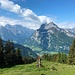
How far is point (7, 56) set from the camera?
110 meters

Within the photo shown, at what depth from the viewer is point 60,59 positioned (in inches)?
6924

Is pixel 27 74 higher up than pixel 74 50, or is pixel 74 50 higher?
pixel 74 50

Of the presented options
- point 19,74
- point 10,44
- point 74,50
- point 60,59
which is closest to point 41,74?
point 19,74

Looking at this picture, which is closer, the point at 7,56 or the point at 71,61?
the point at 7,56

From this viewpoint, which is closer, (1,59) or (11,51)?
(1,59)

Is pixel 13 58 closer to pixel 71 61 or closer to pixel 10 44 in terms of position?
pixel 10 44

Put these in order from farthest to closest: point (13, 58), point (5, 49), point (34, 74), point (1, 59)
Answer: point (13, 58) → point (5, 49) → point (1, 59) → point (34, 74)

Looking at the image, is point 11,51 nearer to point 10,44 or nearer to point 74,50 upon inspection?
point 10,44

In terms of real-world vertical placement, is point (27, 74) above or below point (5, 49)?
below

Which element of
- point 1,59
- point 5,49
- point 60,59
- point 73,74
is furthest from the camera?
point 60,59

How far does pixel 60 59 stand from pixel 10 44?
250ft

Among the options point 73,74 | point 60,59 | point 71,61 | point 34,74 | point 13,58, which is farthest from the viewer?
point 60,59

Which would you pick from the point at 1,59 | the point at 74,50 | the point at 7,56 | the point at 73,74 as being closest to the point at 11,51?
the point at 7,56

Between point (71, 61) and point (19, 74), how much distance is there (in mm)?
84204
